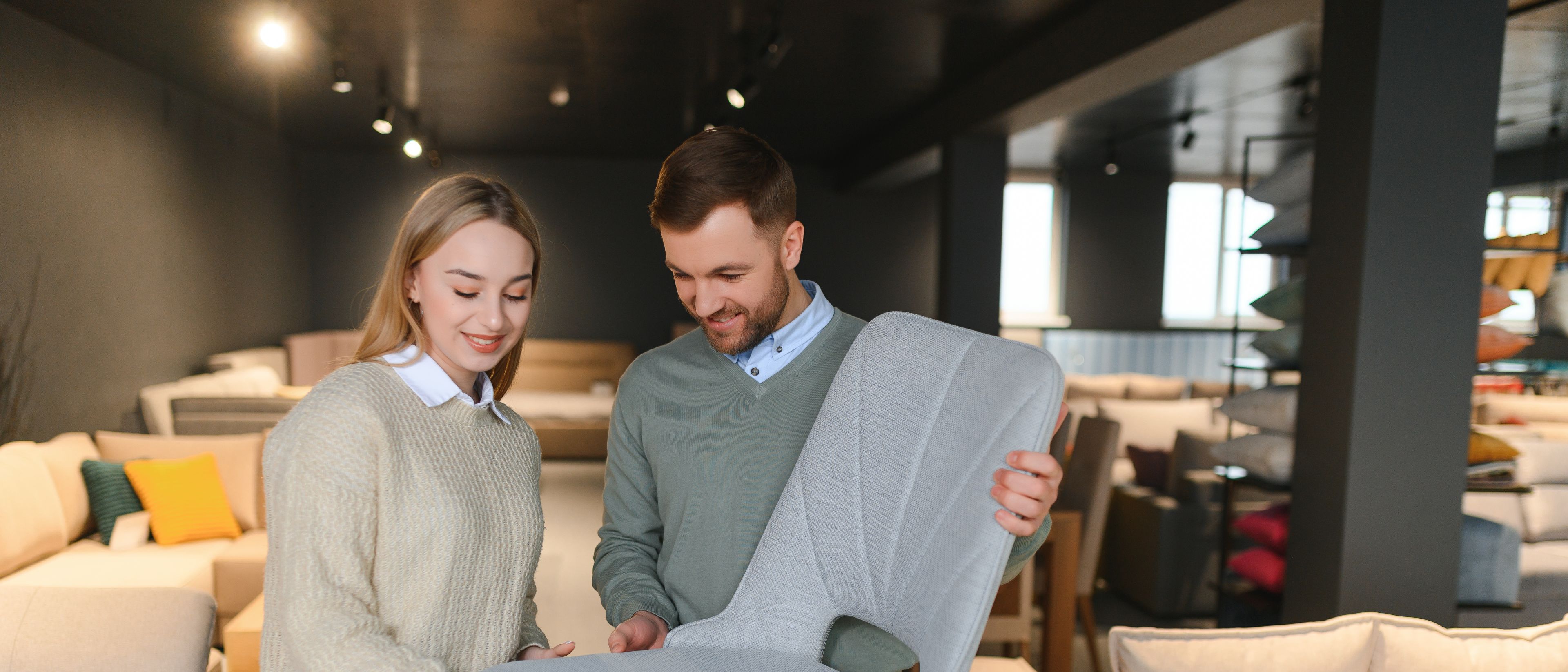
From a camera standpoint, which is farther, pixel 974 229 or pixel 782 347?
pixel 974 229

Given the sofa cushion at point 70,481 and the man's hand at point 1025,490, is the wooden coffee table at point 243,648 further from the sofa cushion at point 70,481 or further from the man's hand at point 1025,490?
the man's hand at point 1025,490

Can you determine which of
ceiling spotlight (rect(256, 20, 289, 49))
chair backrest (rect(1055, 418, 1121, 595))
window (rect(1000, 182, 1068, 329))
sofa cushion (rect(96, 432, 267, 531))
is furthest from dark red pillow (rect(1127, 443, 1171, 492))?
ceiling spotlight (rect(256, 20, 289, 49))

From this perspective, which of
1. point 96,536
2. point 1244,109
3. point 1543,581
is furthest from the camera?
point 1244,109

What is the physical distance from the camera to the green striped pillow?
11.6 ft

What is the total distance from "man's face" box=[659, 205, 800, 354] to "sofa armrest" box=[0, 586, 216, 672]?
1177mm

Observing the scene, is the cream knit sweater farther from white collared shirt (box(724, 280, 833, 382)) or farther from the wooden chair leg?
the wooden chair leg

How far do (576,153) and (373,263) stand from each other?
220 centimetres

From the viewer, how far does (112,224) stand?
4.67 metres

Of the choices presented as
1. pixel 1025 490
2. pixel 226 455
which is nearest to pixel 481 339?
pixel 1025 490

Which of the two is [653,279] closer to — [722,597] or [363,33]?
[363,33]

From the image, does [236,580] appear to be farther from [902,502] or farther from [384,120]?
[902,502]

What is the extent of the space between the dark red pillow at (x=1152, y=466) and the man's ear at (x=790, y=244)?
3447 mm

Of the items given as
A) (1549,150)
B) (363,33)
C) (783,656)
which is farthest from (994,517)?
(1549,150)

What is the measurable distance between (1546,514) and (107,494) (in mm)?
5944
